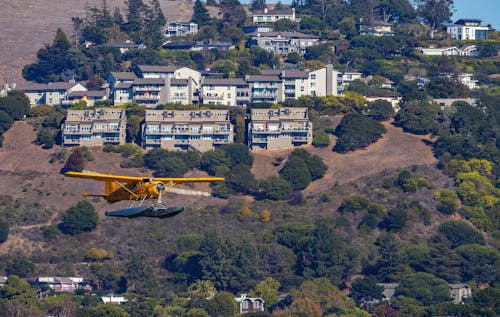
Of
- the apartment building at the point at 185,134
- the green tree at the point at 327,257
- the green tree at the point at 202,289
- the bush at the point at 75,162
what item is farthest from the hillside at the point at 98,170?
the green tree at the point at 202,289

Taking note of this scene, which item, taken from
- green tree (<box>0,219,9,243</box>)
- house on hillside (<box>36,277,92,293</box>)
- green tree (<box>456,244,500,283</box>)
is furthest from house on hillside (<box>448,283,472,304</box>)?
green tree (<box>0,219,9,243</box>)

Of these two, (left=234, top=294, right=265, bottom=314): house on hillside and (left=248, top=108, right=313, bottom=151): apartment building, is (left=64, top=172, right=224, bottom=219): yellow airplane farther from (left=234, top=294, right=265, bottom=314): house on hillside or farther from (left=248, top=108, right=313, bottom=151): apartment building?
(left=248, top=108, right=313, bottom=151): apartment building

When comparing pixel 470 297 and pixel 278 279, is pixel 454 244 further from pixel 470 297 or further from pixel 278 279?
pixel 278 279

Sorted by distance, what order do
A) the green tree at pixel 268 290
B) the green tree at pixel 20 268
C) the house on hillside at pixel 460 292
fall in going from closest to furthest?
1. the green tree at pixel 268 290
2. the green tree at pixel 20 268
3. the house on hillside at pixel 460 292

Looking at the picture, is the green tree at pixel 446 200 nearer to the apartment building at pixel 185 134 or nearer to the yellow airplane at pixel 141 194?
the apartment building at pixel 185 134

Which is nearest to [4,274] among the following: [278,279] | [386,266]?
[278,279]
